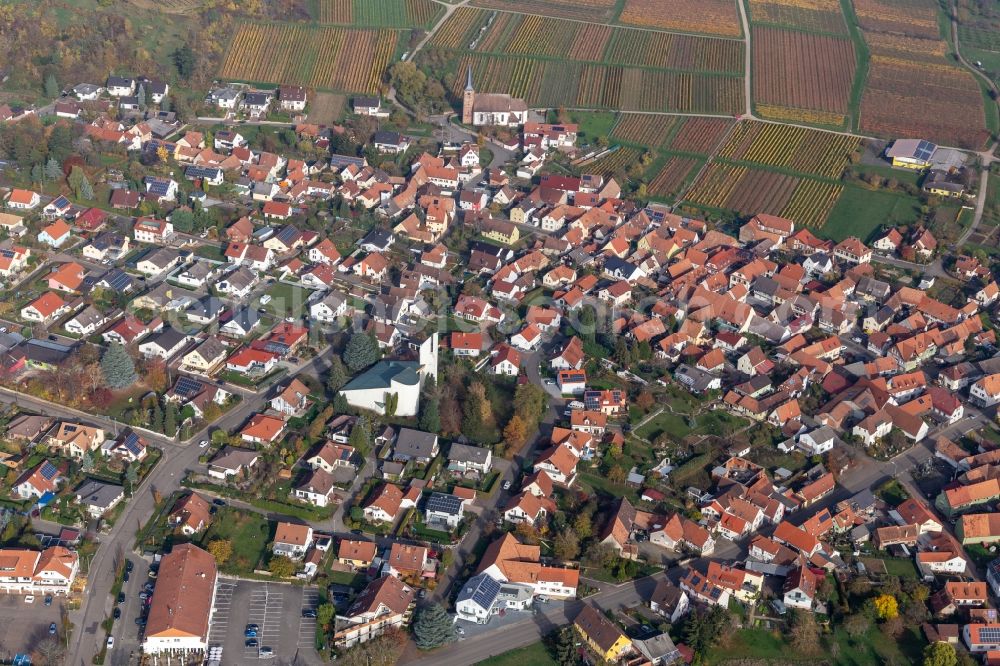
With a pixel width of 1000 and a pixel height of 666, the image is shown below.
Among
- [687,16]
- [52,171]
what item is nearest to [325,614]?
[52,171]

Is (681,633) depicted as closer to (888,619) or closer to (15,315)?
(888,619)

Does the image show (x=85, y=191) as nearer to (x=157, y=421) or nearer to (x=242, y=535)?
A: (x=157, y=421)

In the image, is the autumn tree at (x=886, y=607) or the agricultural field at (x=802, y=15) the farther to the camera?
the agricultural field at (x=802, y=15)

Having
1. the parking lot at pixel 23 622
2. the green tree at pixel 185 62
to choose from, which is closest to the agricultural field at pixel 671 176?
the green tree at pixel 185 62

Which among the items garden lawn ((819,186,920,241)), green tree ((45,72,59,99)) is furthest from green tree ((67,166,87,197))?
garden lawn ((819,186,920,241))

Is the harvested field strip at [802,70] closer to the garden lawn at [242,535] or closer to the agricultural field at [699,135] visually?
the agricultural field at [699,135]

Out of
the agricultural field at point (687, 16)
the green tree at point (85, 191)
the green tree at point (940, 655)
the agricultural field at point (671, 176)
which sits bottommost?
the green tree at point (85, 191)
